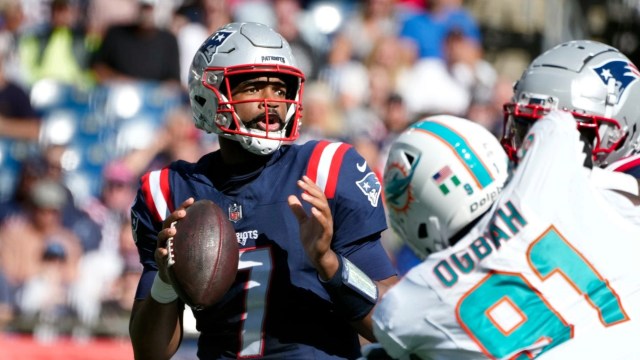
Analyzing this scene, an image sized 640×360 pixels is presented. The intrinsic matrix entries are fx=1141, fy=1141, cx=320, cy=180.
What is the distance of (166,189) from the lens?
3.93 metres

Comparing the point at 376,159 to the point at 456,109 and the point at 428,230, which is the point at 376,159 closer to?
the point at 456,109

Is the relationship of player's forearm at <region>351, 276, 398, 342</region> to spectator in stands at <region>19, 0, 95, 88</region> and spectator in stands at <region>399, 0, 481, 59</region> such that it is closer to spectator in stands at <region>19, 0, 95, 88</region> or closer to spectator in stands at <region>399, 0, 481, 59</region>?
spectator in stands at <region>19, 0, 95, 88</region>

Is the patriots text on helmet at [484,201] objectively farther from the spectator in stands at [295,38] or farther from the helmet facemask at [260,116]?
the spectator in stands at [295,38]

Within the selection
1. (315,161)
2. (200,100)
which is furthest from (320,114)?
(315,161)

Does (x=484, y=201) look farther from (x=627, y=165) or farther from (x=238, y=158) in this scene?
(x=238, y=158)

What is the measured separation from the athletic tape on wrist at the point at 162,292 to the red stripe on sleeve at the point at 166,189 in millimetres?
255

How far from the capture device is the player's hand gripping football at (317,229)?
11.0 ft

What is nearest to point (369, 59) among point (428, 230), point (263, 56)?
point (263, 56)

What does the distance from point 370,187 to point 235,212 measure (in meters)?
0.46

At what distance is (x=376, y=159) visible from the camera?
8688 mm

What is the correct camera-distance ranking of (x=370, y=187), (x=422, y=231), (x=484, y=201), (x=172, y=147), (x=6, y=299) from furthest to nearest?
(x=172, y=147) < (x=6, y=299) < (x=370, y=187) < (x=422, y=231) < (x=484, y=201)

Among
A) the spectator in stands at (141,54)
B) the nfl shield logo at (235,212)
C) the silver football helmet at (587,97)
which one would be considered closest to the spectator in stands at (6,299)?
the spectator in stands at (141,54)

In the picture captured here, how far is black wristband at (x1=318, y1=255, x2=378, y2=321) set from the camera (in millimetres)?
3441

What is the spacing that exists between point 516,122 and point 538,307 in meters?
1.13
